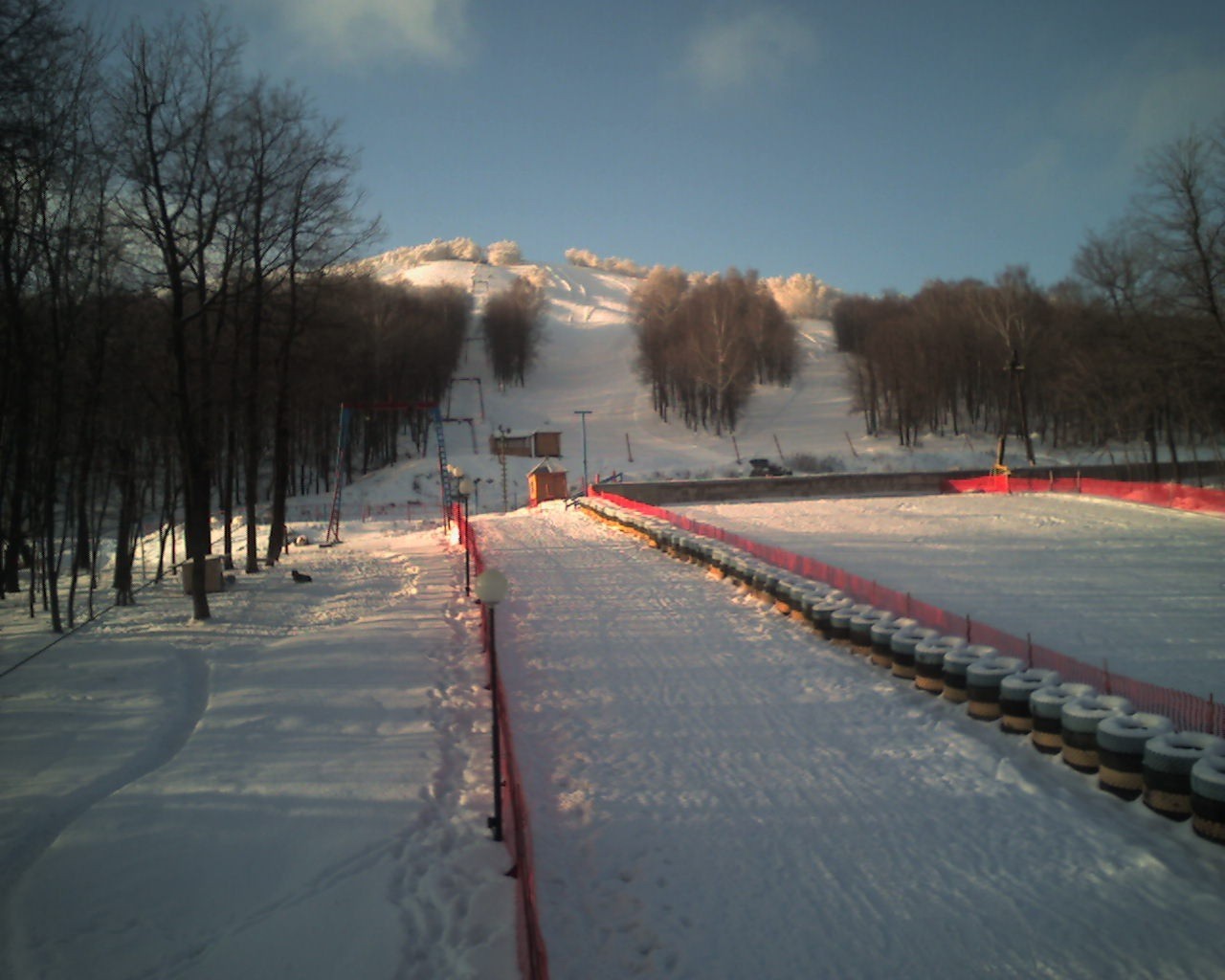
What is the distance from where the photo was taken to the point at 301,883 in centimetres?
638

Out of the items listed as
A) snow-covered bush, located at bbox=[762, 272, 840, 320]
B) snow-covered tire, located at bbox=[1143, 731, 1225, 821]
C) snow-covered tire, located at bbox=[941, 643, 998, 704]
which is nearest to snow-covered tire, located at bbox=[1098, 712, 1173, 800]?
snow-covered tire, located at bbox=[1143, 731, 1225, 821]

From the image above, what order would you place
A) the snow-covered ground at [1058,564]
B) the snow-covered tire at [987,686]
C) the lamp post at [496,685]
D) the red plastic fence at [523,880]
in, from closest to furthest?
the red plastic fence at [523,880] → the lamp post at [496,685] → the snow-covered tire at [987,686] → the snow-covered ground at [1058,564]

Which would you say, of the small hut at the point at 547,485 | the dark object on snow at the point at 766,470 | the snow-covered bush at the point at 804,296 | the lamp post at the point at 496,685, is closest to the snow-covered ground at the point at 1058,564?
the lamp post at the point at 496,685

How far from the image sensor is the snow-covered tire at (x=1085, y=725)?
792cm

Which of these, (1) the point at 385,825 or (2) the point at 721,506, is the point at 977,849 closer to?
(1) the point at 385,825

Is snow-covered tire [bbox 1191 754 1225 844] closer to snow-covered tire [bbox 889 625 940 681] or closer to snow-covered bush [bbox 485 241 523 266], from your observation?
snow-covered tire [bbox 889 625 940 681]

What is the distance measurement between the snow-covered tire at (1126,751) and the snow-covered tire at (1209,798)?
632mm

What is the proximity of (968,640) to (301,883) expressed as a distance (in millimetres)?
8893

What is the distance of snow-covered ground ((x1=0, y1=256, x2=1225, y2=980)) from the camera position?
566 cm

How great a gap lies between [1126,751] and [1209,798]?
92cm

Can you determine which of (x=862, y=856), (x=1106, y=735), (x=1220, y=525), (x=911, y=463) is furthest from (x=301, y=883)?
(x=911, y=463)

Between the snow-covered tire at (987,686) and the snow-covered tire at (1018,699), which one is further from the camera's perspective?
the snow-covered tire at (987,686)

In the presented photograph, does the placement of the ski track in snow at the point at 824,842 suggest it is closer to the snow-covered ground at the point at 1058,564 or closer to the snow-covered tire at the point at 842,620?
the snow-covered tire at the point at 842,620

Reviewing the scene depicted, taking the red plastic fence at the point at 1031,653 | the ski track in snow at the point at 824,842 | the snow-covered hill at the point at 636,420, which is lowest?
the ski track in snow at the point at 824,842
